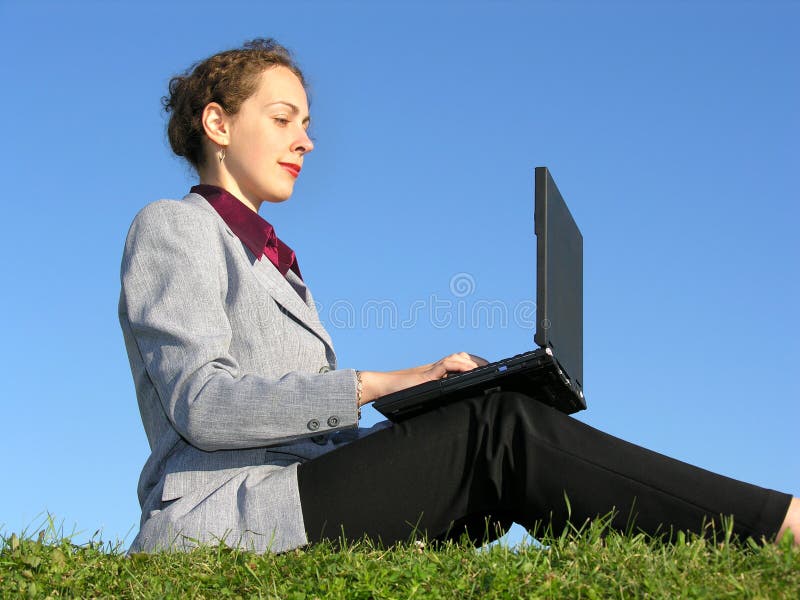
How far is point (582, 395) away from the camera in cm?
450

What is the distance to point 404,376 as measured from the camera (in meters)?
3.75

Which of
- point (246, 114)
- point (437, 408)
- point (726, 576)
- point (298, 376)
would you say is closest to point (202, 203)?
point (246, 114)

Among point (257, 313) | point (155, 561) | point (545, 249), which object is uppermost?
point (545, 249)

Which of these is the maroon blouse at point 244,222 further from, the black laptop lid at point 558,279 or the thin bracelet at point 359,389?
the black laptop lid at point 558,279

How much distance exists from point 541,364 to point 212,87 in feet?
7.77

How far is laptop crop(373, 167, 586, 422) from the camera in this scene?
3646 mm

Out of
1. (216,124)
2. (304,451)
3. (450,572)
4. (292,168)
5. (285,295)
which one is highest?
(216,124)

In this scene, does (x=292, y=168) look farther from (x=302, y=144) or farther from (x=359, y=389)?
(x=359, y=389)

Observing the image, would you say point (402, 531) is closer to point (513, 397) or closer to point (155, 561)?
point (513, 397)

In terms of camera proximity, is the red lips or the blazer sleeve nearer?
the blazer sleeve

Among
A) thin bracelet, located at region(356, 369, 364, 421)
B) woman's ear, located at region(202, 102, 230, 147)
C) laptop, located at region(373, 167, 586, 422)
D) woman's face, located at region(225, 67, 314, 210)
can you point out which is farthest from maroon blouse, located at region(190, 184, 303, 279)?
laptop, located at region(373, 167, 586, 422)

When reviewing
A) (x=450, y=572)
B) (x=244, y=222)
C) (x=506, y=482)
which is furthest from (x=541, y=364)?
(x=244, y=222)

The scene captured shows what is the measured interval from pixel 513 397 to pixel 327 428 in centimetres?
72

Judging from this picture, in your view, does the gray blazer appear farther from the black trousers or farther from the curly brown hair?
the curly brown hair
